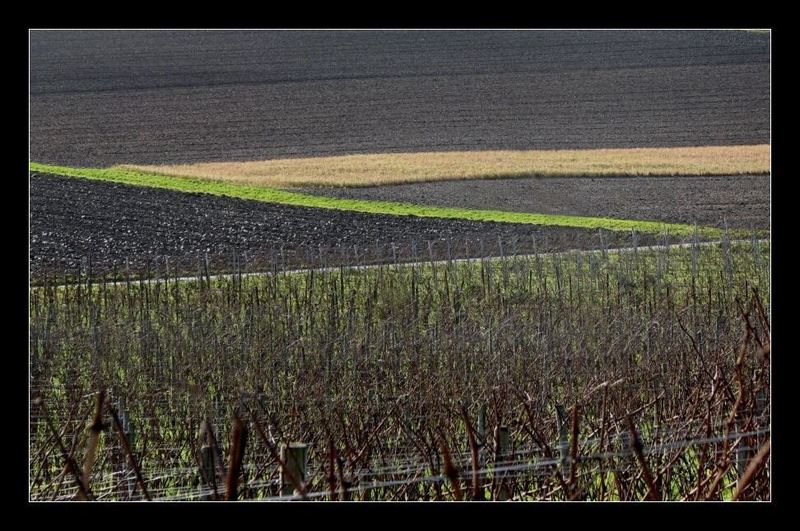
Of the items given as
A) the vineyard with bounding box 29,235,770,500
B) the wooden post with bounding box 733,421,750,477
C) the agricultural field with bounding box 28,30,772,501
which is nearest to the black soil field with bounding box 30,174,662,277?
the agricultural field with bounding box 28,30,772,501

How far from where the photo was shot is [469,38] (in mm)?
20703

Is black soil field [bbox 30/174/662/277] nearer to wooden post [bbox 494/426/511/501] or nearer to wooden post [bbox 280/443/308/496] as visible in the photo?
wooden post [bbox 494/426/511/501]

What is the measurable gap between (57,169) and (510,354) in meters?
11.8

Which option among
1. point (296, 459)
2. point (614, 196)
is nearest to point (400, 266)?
point (296, 459)

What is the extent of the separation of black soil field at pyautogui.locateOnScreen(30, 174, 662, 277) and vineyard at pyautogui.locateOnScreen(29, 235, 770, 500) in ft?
Answer: 10.1

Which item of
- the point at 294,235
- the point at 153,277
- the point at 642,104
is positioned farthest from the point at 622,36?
the point at 153,277

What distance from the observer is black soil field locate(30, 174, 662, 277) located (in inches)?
367

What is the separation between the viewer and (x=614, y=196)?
42.0 feet

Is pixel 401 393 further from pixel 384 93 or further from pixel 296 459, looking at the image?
pixel 384 93

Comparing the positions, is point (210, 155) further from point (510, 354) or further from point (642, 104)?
point (510, 354)

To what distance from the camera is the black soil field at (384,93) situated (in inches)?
660

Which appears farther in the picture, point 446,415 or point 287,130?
point 287,130

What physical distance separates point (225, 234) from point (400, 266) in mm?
3683

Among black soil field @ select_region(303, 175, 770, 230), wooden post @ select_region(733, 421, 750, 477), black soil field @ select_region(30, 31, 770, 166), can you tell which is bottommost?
wooden post @ select_region(733, 421, 750, 477)
